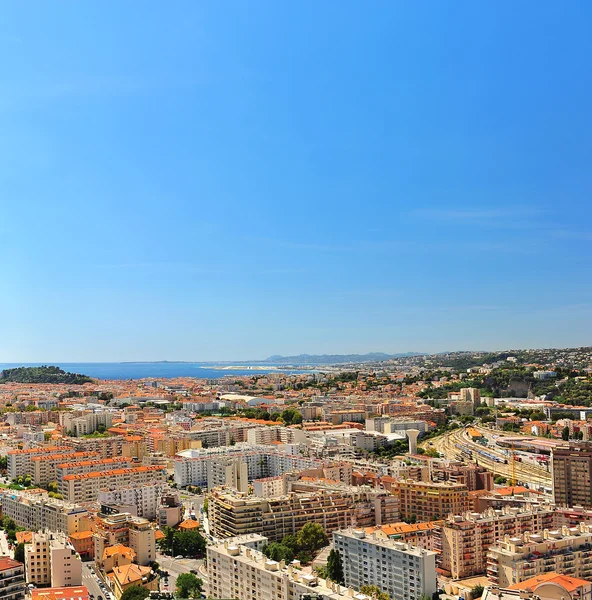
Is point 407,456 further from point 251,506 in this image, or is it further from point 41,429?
point 41,429

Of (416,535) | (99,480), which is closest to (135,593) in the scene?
(416,535)

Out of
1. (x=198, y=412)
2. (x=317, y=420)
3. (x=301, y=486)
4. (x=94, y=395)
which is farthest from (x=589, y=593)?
(x=94, y=395)

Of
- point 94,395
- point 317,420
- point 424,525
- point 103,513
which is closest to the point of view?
point 424,525

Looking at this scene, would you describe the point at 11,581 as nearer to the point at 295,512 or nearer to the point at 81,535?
the point at 81,535

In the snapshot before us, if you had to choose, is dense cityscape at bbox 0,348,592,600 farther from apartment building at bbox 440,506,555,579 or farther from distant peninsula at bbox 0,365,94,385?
distant peninsula at bbox 0,365,94,385

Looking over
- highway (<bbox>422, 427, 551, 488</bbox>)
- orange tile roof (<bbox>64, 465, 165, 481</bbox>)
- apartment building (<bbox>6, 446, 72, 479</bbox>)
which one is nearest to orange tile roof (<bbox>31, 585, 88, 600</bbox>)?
orange tile roof (<bbox>64, 465, 165, 481</bbox>)

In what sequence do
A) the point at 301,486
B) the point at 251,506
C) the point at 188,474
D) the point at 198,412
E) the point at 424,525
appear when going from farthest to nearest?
the point at 198,412, the point at 188,474, the point at 301,486, the point at 251,506, the point at 424,525

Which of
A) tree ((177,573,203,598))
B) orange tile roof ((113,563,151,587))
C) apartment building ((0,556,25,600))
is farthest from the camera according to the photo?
orange tile roof ((113,563,151,587))
